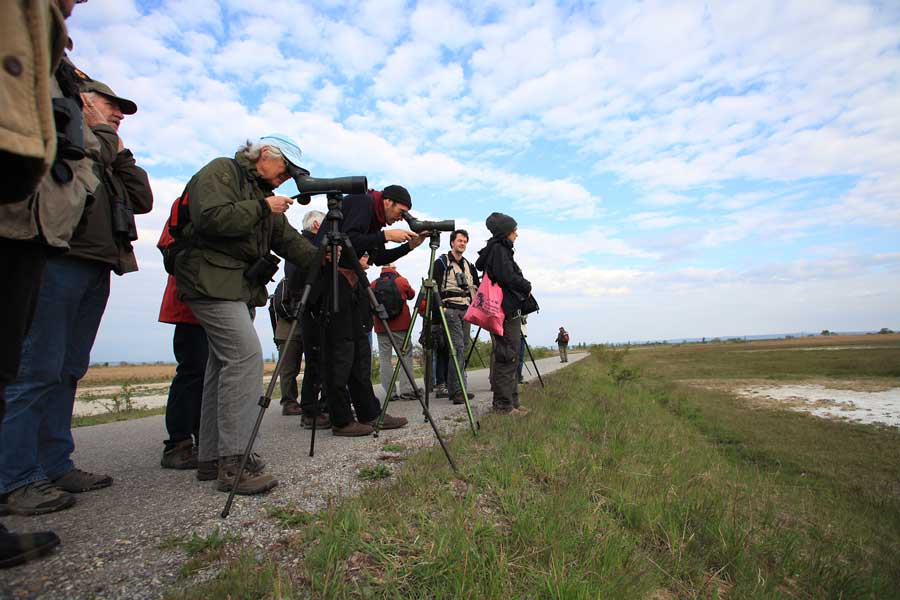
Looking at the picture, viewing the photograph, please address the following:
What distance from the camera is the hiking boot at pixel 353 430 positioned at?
420 centimetres

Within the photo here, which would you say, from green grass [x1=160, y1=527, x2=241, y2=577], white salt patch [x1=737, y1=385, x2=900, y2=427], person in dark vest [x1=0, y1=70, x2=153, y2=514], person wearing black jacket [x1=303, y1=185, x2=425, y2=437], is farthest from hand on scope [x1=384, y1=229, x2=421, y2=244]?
white salt patch [x1=737, y1=385, x2=900, y2=427]

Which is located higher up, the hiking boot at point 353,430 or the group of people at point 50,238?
the group of people at point 50,238

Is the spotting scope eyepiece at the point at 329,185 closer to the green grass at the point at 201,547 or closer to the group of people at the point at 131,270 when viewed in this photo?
the group of people at the point at 131,270


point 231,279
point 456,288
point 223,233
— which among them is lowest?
point 231,279

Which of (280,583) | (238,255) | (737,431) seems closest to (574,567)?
(280,583)

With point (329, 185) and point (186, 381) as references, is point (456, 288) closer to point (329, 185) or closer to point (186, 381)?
point (329, 185)

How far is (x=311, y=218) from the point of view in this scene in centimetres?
587

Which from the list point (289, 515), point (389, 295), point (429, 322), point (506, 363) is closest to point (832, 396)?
point (506, 363)

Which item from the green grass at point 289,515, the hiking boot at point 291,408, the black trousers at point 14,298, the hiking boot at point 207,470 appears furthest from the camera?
the hiking boot at point 291,408

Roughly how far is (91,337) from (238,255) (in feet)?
3.58

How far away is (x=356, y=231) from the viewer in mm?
4117

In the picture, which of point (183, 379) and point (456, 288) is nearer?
point (183, 379)

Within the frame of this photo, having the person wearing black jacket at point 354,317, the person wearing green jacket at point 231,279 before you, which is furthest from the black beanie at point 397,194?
the person wearing green jacket at point 231,279

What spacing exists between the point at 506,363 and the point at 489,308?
655 mm
